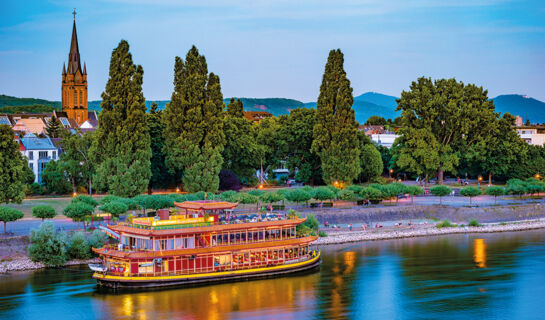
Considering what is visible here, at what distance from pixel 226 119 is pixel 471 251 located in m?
32.7

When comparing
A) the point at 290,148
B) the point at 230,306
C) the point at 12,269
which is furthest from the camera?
the point at 290,148

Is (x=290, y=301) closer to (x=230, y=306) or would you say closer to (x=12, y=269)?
(x=230, y=306)

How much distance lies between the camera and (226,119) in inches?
2921

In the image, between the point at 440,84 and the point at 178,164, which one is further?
the point at 440,84

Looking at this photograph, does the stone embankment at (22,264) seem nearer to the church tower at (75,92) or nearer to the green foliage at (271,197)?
the green foliage at (271,197)

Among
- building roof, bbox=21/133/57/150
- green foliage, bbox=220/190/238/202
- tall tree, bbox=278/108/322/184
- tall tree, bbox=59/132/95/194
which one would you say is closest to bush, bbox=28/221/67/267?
green foliage, bbox=220/190/238/202

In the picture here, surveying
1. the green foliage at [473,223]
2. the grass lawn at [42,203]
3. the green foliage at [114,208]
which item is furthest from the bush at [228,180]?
the green foliage at [473,223]

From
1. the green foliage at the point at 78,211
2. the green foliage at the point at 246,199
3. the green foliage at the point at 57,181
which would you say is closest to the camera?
the green foliage at the point at 78,211

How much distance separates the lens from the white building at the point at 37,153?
81625 millimetres

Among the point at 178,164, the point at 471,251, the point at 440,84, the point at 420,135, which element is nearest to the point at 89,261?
the point at 178,164

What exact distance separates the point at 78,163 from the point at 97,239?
2642 centimetres

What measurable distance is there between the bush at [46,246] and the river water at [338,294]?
2.89 feet

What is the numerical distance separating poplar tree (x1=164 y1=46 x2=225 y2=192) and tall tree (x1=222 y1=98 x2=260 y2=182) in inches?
203

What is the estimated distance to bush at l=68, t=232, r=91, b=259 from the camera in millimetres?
44188
